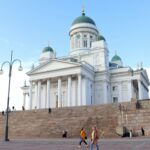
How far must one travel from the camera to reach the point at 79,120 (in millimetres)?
32344

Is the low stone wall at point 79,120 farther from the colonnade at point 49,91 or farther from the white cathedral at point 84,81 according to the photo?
the white cathedral at point 84,81

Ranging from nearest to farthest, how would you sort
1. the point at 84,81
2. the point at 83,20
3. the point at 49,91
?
the point at 84,81, the point at 49,91, the point at 83,20

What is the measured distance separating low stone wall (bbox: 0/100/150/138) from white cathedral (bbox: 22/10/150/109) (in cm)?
1859

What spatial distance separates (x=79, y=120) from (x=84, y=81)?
23.2 meters

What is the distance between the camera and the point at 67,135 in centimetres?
3033

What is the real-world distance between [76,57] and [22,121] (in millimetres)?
31726

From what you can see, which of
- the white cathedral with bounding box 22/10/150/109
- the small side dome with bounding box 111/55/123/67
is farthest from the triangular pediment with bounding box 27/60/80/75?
the small side dome with bounding box 111/55/123/67

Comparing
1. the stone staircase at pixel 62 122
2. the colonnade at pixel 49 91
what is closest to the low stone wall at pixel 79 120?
the stone staircase at pixel 62 122

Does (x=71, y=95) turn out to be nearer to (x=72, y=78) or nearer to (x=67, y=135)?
(x=72, y=78)

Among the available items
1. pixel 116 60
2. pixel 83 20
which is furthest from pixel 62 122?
pixel 116 60

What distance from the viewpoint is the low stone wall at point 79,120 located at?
2997 cm

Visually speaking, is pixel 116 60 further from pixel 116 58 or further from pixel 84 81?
pixel 84 81

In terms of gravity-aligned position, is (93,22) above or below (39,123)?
above

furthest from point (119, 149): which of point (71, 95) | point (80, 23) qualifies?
point (80, 23)
